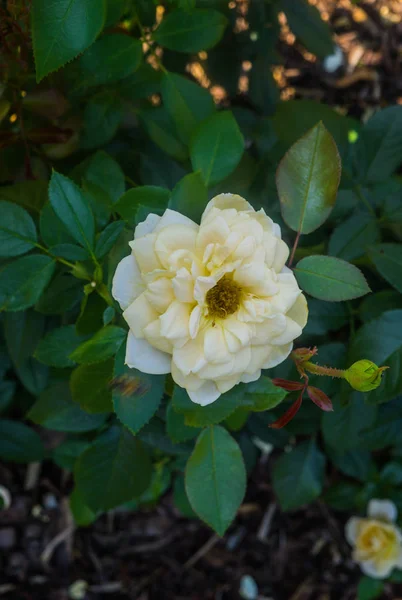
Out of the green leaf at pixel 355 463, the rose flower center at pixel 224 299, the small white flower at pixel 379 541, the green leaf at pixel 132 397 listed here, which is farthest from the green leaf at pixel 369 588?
the rose flower center at pixel 224 299

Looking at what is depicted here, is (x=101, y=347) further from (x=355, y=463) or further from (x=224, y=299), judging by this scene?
(x=355, y=463)

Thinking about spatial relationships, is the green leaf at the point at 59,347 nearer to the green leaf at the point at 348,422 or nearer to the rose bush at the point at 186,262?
the rose bush at the point at 186,262

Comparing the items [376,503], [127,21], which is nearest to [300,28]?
[127,21]

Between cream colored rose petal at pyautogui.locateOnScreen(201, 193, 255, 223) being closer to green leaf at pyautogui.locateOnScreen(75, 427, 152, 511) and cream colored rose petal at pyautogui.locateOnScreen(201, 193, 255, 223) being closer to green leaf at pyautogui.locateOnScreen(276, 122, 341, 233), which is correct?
green leaf at pyautogui.locateOnScreen(276, 122, 341, 233)

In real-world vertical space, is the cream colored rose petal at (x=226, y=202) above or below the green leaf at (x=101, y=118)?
above

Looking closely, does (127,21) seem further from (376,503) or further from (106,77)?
(376,503)

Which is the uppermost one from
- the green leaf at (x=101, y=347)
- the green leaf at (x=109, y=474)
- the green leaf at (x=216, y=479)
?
the green leaf at (x=101, y=347)
